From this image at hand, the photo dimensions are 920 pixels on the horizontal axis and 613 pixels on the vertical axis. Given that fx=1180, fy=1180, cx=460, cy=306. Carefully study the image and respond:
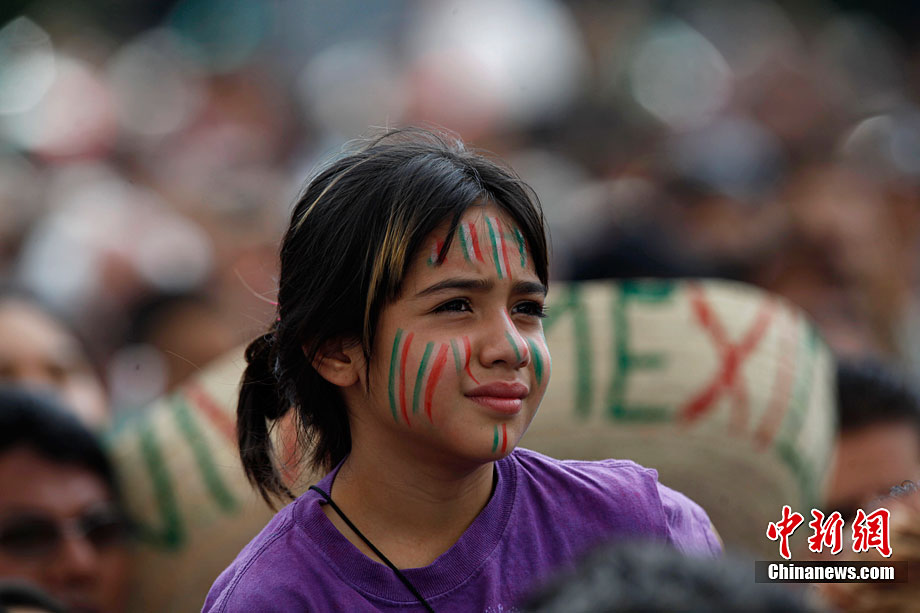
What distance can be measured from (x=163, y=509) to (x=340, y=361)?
1.33m

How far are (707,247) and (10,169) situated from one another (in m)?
4.46

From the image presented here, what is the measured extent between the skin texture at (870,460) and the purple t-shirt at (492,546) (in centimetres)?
148

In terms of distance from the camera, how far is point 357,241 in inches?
75.4

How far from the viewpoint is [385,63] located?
8.38 m

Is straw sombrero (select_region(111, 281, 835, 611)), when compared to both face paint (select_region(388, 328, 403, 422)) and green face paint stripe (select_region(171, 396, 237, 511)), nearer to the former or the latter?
green face paint stripe (select_region(171, 396, 237, 511))

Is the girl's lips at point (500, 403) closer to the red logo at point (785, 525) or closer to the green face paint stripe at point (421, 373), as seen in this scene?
the green face paint stripe at point (421, 373)

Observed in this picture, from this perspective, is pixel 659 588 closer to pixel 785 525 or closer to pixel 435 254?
pixel 435 254

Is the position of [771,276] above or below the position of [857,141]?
below

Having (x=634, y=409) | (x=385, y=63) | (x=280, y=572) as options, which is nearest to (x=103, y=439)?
(x=634, y=409)

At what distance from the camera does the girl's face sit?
1829mm

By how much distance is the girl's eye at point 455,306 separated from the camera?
186cm

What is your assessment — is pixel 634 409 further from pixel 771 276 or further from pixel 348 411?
pixel 771 276

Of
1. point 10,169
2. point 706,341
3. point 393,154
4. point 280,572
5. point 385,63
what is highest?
point 385,63

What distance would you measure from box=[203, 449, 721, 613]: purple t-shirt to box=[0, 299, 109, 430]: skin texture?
215 centimetres
